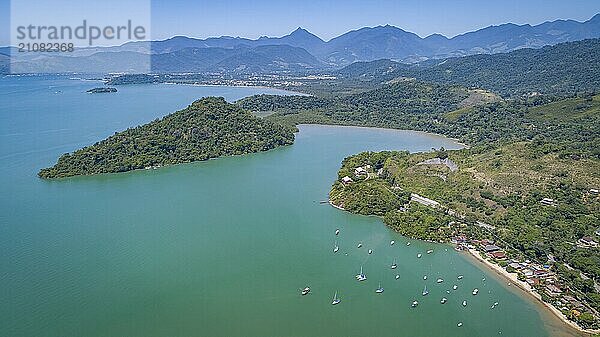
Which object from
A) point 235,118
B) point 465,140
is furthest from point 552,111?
point 235,118

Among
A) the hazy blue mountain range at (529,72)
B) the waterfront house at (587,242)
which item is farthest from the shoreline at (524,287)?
the hazy blue mountain range at (529,72)

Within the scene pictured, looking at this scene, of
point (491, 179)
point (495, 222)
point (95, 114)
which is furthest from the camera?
point (95, 114)

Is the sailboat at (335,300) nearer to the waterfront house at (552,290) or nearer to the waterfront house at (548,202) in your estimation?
the waterfront house at (552,290)

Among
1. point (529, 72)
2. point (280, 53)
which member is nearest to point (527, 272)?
point (529, 72)

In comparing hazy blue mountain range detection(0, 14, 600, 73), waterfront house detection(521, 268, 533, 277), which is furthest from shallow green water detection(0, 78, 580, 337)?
hazy blue mountain range detection(0, 14, 600, 73)

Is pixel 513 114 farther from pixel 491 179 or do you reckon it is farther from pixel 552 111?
pixel 491 179

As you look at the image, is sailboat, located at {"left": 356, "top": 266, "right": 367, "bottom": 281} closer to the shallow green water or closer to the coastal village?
the shallow green water
